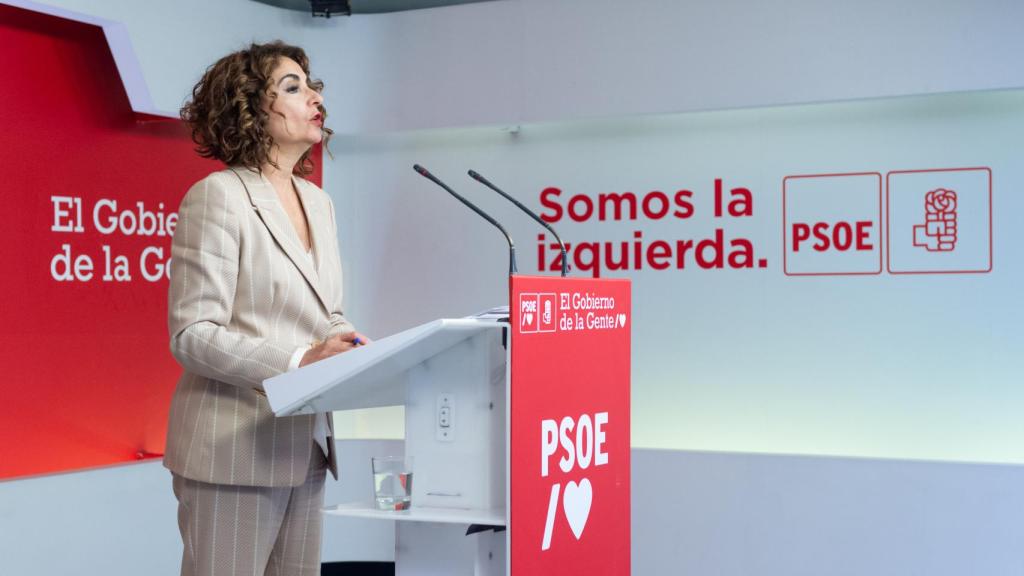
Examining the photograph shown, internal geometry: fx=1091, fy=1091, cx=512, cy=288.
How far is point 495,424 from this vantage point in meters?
1.91

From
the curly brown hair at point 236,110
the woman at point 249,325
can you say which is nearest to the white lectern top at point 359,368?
the woman at point 249,325

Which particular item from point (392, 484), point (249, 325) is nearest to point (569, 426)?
point (392, 484)

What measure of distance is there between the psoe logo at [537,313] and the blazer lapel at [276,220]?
501 millimetres

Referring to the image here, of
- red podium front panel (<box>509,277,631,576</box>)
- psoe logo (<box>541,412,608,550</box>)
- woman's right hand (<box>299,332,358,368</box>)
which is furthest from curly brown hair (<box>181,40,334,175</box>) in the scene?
psoe logo (<box>541,412,608,550</box>)

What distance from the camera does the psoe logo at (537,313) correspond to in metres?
1.81

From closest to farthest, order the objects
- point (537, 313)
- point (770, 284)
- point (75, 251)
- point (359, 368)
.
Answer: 1. point (359, 368)
2. point (537, 313)
3. point (75, 251)
4. point (770, 284)

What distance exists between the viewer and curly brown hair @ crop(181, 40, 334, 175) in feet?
7.08

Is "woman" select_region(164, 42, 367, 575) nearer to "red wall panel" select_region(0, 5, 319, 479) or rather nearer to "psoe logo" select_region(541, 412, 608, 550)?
"psoe logo" select_region(541, 412, 608, 550)

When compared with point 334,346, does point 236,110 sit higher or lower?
higher

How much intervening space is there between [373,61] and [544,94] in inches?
35.0

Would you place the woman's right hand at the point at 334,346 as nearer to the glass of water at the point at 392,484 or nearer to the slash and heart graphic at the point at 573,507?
the glass of water at the point at 392,484

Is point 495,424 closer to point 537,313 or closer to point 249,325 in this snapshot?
point 537,313

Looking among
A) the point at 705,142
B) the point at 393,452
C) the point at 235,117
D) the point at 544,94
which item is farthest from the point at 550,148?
the point at 235,117

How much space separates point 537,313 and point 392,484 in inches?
15.5
